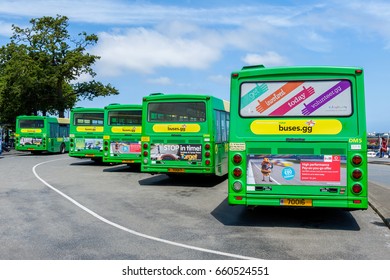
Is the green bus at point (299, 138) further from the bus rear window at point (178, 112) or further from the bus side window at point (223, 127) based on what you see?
the bus side window at point (223, 127)

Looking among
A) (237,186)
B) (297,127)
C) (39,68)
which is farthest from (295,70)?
(39,68)

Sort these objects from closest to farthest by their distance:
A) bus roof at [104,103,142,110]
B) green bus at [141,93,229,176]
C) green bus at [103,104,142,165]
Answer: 1. green bus at [141,93,229,176]
2. green bus at [103,104,142,165]
3. bus roof at [104,103,142,110]

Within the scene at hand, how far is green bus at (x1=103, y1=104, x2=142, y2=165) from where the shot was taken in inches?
753

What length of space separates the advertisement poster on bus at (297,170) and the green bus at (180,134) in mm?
5688

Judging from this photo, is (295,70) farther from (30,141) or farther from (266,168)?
(30,141)

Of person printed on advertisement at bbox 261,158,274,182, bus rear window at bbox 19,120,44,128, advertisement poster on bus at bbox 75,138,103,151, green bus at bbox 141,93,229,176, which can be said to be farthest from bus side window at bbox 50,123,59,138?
person printed on advertisement at bbox 261,158,274,182

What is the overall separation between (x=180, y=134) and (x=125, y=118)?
595 cm

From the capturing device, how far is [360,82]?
25.6 ft

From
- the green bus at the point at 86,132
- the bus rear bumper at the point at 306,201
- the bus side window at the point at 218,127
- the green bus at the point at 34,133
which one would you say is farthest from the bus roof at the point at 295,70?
the green bus at the point at 34,133

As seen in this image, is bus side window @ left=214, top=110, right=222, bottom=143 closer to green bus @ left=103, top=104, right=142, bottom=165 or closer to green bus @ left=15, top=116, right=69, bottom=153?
green bus @ left=103, top=104, right=142, bottom=165

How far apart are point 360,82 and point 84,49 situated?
48.8m

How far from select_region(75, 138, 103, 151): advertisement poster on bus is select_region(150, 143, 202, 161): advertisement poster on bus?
358 inches

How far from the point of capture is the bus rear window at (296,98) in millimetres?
7844

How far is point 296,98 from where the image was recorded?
8008 millimetres
